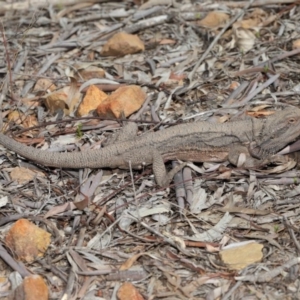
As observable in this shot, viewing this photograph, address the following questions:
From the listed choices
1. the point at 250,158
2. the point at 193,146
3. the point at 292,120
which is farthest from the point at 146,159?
the point at 292,120

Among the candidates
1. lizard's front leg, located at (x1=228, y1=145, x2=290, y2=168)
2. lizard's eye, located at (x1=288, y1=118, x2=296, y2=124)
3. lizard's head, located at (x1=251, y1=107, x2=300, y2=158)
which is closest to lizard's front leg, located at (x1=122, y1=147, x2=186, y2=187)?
lizard's front leg, located at (x1=228, y1=145, x2=290, y2=168)

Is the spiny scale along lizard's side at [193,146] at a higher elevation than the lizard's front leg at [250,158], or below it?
higher

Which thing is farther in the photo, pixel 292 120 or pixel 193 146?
pixel 193 146

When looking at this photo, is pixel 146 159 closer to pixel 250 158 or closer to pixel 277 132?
pixel 250 158

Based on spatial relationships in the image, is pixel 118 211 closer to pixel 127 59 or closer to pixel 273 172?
pixel 273 172

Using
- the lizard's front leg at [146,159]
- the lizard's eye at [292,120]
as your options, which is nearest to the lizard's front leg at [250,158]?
the lizard's eye at [292,120]

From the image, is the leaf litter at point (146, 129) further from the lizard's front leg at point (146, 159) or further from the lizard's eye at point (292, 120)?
the lizard's eye at point (292, 120)
